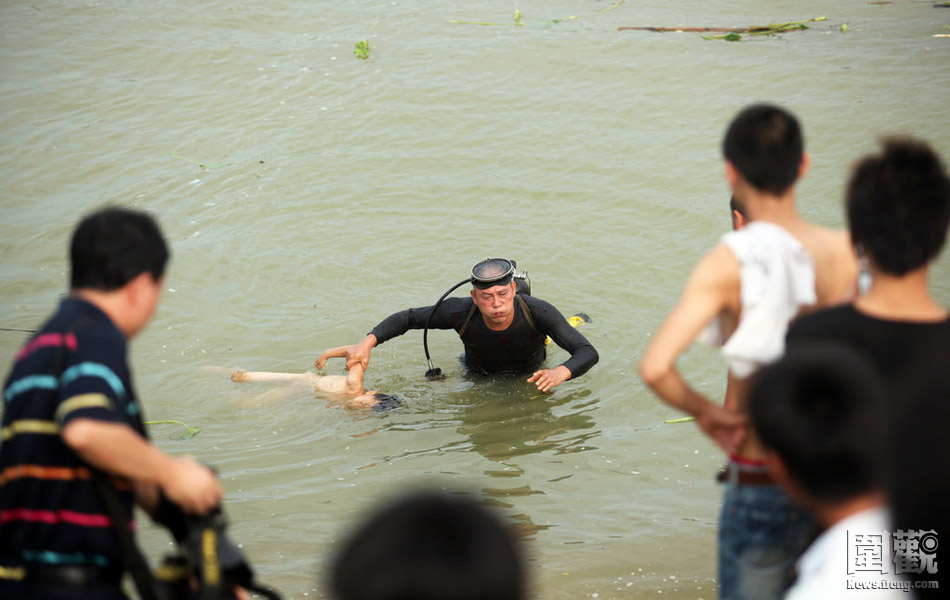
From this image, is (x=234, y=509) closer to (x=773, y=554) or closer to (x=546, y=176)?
(x=773, y=554)

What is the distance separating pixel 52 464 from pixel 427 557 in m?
1.38

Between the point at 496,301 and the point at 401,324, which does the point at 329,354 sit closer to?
the point at 401,324

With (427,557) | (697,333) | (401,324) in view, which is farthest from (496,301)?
(427,557)

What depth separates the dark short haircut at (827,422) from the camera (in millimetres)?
1784

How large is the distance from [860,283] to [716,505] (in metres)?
2.75

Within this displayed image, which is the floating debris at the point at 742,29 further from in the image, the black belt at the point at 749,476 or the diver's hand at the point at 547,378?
the black belt at the point at 749,476

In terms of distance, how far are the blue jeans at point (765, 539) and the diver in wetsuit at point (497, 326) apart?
369 cm

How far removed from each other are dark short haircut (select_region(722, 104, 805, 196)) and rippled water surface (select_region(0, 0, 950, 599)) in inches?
84.1

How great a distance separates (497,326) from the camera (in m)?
6.73

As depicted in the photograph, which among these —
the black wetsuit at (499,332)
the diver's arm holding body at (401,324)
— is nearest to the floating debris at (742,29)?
the black wetsuit at (499,332)

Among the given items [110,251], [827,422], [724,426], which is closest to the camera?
[827,422]

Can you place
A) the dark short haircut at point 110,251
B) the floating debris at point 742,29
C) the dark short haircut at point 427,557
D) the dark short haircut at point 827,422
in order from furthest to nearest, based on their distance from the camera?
1. the floating debris at point 742,29
2. the dark short haircut at point 110,251
3. the dark short haircut at point 827,422
4. the dark short haircut at point 427,557

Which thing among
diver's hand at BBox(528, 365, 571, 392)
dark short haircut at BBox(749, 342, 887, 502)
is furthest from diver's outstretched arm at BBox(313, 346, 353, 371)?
dark short haircut at BBox(749, 342, 887, 502)

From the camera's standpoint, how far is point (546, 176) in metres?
10.6
